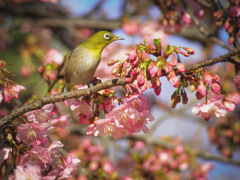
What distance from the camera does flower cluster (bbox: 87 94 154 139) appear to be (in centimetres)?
171

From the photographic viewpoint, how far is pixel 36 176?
1598 mm

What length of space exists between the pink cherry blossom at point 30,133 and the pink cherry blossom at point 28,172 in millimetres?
172

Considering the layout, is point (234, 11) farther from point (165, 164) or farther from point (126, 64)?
point (165, 164)

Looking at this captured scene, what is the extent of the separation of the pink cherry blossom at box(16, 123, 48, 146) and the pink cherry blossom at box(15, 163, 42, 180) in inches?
6.8

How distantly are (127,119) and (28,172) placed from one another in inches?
24.6

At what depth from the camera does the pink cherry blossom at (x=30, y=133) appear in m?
1.72

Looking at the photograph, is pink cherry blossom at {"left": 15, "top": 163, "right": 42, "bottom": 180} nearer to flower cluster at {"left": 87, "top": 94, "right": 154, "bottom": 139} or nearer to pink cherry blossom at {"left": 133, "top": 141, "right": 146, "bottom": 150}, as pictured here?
flower cluster at {"left": 87, "top": 94, "right": 154, "bottom": 139}

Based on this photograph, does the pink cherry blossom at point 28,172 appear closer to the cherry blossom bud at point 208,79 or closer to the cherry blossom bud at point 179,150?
the cherry blossom bud at point 208,79

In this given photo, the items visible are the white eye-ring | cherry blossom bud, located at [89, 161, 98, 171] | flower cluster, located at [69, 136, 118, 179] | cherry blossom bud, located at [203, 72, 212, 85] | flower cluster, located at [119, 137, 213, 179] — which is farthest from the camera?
flower cluster, located at [119, 137, 213, 179]

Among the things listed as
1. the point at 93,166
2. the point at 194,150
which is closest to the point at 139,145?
the point at 194,150

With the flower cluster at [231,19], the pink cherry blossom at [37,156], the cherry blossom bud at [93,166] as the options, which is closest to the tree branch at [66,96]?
the pink cherry blossom at [37,156]

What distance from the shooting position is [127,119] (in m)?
1.76

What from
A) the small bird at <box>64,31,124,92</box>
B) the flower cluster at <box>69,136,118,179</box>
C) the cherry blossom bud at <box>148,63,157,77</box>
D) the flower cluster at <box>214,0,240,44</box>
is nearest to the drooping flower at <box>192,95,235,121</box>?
the cherry blossom bud at <box>148,63,157,77</box>

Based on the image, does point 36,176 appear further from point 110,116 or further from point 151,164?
point 151,164
